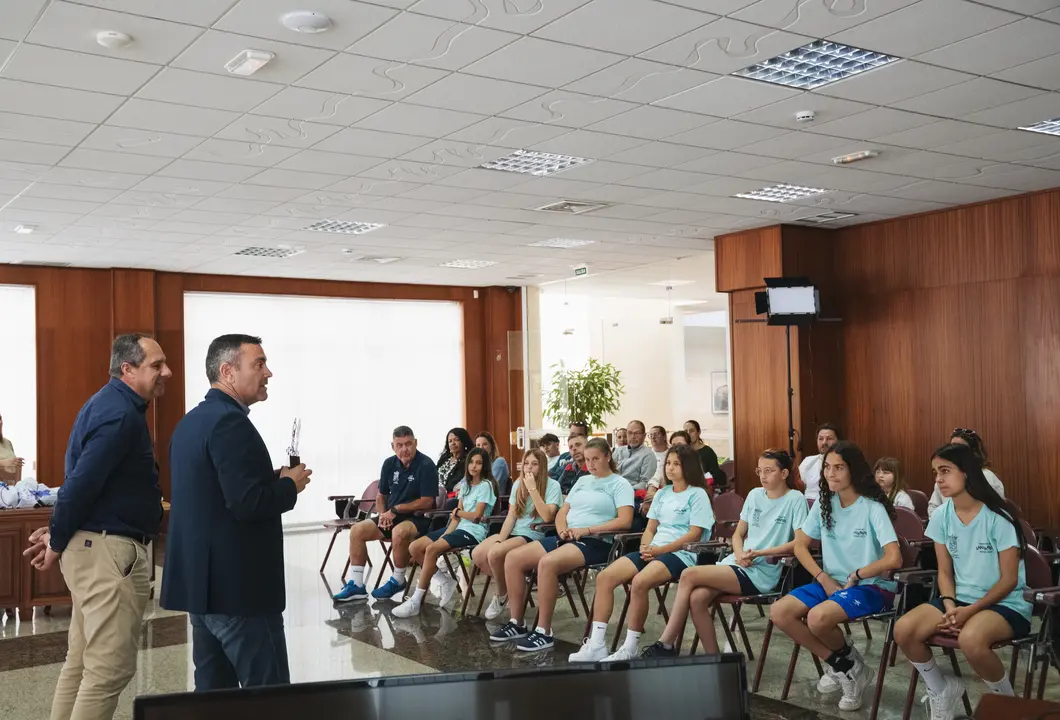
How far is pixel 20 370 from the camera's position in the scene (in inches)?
468

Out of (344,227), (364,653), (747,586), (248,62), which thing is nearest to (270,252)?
(344,227)

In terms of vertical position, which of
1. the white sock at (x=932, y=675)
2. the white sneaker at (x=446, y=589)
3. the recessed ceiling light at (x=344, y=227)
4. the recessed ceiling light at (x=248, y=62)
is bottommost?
the white sneaker at (x=446, y=589)

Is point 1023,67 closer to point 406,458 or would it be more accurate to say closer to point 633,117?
point 633,117

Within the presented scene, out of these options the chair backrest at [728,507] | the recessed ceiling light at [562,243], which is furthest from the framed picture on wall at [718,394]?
the chair backrest at [728,507]

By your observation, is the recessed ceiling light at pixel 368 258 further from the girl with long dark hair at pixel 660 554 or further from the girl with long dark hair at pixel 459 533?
the girl with long dark hair at pixel 660 554

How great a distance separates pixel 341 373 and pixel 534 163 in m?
7.43

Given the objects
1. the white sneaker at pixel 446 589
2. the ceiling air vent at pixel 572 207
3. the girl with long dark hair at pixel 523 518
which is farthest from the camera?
the ceiling air vent at pixel 572 207

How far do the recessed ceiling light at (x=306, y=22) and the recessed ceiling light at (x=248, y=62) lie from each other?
0.37 m

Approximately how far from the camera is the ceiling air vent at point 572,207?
8.76 meters

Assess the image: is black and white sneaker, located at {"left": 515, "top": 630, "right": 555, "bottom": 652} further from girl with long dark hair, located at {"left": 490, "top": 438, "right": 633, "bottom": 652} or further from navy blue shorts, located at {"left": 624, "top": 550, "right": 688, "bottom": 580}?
navy blue shorts, located at {"left": 624, "top": 550, "right": 688, "bottom": 580}

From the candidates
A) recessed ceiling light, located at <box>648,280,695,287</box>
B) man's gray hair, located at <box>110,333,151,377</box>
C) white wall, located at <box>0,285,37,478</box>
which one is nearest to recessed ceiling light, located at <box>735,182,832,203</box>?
man's gray hair, located at <box>110,333,151,377</box>

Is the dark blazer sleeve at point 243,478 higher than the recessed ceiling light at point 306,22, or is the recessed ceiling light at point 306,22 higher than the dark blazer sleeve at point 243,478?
the recessed ceiling light at point 306,22

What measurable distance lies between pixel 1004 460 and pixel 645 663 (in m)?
8.88

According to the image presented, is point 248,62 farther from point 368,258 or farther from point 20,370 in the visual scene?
point 20,370
